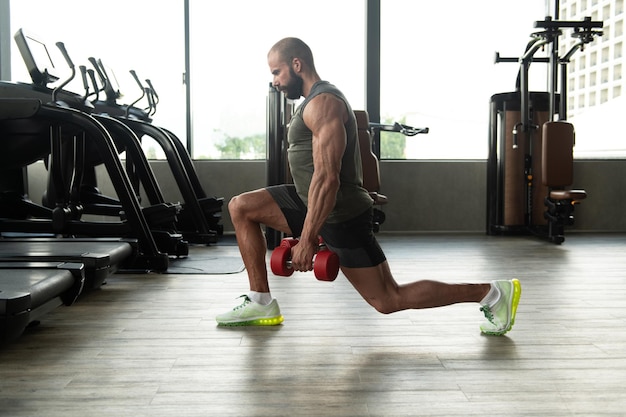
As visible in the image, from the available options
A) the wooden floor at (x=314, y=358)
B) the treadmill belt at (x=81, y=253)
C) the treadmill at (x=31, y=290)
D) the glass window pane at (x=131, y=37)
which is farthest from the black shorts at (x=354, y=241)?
the glass window pane at (x=131, y=37)

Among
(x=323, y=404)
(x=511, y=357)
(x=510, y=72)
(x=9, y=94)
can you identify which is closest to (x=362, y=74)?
(x=510, y=72)

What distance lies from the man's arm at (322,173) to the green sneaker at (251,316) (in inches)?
18.5

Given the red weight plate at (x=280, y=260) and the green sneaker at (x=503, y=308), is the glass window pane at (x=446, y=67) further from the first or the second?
the red weight plate at (x=280, y=260)

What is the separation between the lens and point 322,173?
2.13 meters

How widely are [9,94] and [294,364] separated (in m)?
2.94

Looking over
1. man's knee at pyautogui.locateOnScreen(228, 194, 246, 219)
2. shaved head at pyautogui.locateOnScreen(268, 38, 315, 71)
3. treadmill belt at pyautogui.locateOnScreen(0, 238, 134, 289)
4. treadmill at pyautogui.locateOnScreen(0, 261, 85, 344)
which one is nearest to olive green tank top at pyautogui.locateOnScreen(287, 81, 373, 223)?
shaved head at pyautogui.locateOnScreen(268, 38, 315, 71)

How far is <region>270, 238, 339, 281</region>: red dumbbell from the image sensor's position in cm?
212

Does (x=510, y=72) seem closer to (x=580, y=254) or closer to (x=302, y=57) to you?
(x=580, y=254)

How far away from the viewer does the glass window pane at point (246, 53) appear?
20.6 feet

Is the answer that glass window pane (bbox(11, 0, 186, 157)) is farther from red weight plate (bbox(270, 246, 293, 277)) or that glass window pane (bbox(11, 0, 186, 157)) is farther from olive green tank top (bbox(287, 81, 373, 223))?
red weight plate (bbox(270, 246, 293, 277))

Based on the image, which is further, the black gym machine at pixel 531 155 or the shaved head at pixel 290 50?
the black gym machine at pixel 531 155

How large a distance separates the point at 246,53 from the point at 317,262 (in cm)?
452

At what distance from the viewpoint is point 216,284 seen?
346 cm

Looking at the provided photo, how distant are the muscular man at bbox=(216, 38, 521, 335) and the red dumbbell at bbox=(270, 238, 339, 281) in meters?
0.04
